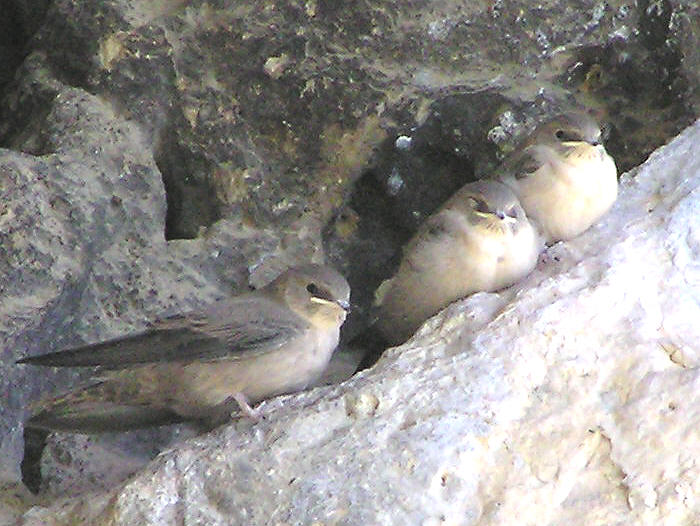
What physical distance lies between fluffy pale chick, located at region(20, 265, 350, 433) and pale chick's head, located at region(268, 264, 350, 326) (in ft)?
0.10

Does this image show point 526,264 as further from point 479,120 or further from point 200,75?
point 200,75

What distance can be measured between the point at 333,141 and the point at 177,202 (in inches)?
19.3

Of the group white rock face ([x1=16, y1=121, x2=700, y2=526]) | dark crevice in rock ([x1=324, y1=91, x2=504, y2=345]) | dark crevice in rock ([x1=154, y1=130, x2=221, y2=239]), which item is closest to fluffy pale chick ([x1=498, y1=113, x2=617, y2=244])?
dark crevice in rock ([x1=324, y1=91, x2=504, y2=345])

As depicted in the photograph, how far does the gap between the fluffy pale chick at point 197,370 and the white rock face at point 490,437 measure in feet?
0.58

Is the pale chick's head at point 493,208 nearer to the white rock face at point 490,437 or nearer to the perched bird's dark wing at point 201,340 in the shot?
the white rock face at point 490,437

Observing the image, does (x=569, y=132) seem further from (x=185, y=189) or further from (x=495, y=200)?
(x=185, y=189)

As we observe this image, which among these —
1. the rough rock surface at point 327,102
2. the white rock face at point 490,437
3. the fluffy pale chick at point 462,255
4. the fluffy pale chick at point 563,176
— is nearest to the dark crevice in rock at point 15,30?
the rough rock surface at point 327,102

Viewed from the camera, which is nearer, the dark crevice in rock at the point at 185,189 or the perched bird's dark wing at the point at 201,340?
the perched bird's dark wing at the point at 201,340

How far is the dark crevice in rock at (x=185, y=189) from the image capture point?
3.76 meters

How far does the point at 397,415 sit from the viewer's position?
101 inches

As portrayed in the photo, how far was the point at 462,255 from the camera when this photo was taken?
3266 mm

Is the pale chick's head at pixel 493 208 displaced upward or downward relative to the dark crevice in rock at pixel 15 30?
upward

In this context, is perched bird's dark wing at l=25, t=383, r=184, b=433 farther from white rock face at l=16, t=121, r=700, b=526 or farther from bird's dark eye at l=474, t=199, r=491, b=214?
bird's dark eye at l=474, t=199, r=491, b=214

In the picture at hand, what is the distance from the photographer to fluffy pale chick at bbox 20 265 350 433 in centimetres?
285
